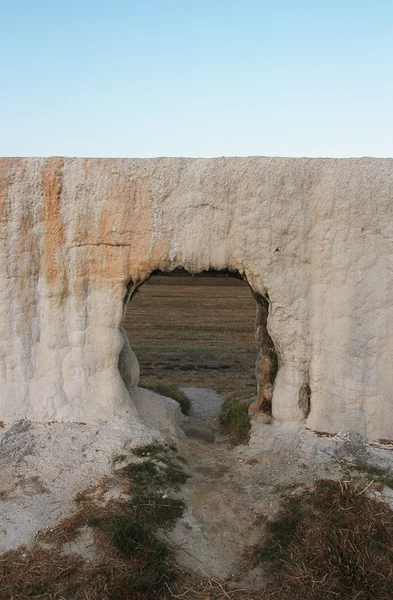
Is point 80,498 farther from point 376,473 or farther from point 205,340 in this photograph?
point 205,340

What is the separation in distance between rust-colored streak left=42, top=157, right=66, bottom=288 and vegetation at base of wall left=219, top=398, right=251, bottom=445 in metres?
3.37

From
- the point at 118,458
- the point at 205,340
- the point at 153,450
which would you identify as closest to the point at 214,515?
the point at 153,450

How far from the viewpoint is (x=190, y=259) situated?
266 inches

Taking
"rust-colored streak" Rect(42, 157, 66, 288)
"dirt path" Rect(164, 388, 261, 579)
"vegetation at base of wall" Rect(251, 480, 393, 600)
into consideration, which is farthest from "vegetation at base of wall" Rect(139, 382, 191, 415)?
"vegetation at base of wall" Rect(251, 480, 393, 600)

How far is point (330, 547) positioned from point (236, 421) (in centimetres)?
350

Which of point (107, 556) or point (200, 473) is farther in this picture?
point (200, 473)

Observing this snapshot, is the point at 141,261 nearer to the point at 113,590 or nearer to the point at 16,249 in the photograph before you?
the point at 16,249

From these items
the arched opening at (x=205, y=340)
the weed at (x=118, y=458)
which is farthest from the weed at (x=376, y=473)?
the weed at (x=118, y=458)

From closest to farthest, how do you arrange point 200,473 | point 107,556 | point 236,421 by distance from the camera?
point 107,556
point 200,473
point 236,421

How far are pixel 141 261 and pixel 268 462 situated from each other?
2982 mm

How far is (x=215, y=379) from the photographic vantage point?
12.9 metres

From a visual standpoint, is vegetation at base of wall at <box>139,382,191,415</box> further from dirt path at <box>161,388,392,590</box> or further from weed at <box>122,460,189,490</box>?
weed at <box>122,460,189,490</box>

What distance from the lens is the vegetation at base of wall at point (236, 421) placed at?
7.77m

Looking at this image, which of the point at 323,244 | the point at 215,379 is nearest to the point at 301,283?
the point at 323,244
